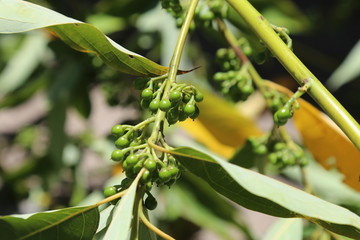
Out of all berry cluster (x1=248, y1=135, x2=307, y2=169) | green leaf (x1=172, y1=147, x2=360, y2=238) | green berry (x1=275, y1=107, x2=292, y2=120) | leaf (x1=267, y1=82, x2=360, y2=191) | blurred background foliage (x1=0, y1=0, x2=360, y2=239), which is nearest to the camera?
green leaf (x1=172, y1=147, x2=360, y2=238)

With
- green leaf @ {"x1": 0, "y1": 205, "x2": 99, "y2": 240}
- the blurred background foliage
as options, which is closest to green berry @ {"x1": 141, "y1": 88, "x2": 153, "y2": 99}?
green leaf @ {"x1": 0, "y1": 205, "x2": 99, "y2": 240}

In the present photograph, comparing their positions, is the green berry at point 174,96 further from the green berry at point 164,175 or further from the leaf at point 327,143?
the leaf at point 327,143

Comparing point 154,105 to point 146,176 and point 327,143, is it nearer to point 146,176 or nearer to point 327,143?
point 146,176

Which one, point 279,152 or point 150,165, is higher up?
point 150,165

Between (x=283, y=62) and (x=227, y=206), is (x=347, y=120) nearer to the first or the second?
(x=283, y=62)

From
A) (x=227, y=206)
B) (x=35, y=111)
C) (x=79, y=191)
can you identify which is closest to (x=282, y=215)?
(x=227, y=206)

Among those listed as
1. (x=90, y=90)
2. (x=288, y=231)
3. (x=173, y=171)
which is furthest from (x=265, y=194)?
(x=90, y=90)

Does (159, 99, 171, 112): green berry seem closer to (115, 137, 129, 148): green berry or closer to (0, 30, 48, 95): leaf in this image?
(115, 137, 129, 148): green berry
